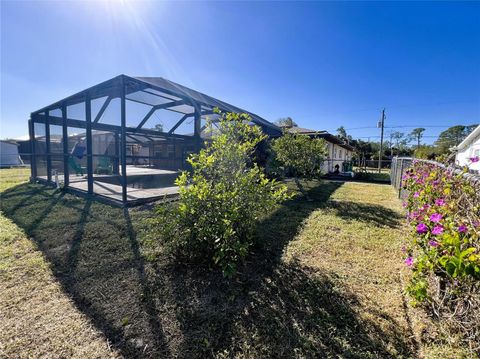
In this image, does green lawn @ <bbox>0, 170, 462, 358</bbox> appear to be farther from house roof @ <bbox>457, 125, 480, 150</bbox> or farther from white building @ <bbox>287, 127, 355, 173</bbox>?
house roof @ <bbox>457, 125, 480, 150</bbox>

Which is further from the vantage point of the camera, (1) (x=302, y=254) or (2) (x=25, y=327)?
(1) (x=302, y=254)

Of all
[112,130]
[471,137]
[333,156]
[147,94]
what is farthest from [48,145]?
[471,137]

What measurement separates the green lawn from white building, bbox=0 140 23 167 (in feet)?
78.8

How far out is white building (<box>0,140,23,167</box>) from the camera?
20.2m

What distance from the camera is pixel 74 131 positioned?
7.43 m

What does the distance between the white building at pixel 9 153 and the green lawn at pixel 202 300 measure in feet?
78.8

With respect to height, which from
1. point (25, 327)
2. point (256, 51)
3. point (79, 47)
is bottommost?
point (25, 327)

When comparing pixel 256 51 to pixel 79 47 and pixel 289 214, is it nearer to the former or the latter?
pixel 79 47

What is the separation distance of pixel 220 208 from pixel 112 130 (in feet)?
25.3

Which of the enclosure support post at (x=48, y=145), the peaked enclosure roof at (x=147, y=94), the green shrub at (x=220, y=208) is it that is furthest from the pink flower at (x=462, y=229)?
the enclosure support post at (x=48, y=145)

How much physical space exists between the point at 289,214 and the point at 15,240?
4.81 meters

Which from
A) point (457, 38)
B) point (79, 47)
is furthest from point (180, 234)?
point (457, 38)

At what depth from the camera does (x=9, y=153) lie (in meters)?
22.7

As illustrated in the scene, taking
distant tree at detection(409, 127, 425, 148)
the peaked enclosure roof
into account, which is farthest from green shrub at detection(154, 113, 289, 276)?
distant tree at detection(409, 127, 425, 148)
